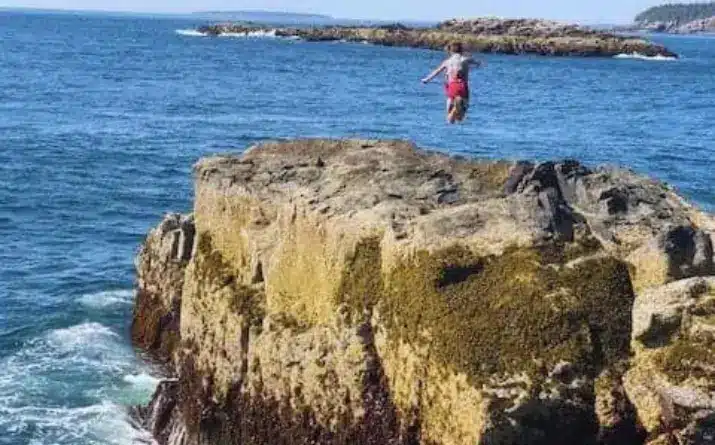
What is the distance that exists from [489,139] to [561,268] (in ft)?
132

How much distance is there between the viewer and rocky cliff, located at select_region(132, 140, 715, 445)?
13.8 metres

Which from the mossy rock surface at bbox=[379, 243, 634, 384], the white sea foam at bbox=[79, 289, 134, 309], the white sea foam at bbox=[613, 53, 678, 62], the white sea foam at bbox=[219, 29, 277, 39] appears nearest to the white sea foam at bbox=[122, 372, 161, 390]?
the white sea foam at bbox=[79, 289, 134, 309]

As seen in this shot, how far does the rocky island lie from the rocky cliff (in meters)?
129

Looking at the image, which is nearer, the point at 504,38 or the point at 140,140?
the point at 140,140

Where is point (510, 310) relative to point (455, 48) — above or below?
below

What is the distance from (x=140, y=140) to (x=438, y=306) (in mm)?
42158

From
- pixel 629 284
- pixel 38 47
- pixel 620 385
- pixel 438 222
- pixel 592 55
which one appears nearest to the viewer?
pixel 620 385

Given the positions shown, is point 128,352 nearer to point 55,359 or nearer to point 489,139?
point 55,359

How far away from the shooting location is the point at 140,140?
181 ft

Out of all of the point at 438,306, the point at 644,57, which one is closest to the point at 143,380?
the point at 438,306

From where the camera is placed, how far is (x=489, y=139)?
5500 cm

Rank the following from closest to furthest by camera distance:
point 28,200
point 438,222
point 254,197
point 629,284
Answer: point 629,284 < point 438,222 < point 254,197 < point 28,200

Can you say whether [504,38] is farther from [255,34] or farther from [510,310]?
[510,310]

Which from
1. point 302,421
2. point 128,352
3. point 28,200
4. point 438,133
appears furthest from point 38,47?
point 302,421
